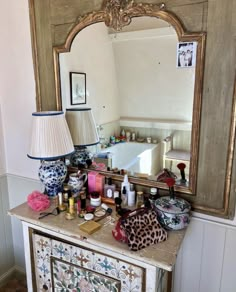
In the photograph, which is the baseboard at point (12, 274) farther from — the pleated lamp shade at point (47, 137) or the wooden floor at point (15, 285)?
the pleated lamp shade at point (47, 137)

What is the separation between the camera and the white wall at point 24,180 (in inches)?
50.8

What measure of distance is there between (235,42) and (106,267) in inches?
45.5

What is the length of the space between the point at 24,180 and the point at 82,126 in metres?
0.72

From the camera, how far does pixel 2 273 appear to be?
201 centimetres

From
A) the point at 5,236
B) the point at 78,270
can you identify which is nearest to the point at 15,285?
the point at 5,236

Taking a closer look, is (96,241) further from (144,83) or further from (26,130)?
(26,130)

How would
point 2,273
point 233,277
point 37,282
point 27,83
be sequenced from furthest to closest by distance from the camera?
point 2,273 < point 27,83 < point 37,282 < point 233,277

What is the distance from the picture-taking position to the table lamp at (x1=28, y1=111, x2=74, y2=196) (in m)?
1.33

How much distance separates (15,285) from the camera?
1998 mm

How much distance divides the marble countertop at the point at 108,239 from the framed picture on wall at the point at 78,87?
2.31ft

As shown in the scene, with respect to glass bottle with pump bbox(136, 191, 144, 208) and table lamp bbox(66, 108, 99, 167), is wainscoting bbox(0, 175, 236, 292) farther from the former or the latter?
table lamp bbox(66, 108, 99, 167)

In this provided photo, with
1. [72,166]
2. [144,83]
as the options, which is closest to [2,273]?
[72,166]

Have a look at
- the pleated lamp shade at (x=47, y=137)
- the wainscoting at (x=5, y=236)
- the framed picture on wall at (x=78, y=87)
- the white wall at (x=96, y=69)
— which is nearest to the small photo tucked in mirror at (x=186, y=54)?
the white wall at (x=96, y=69)

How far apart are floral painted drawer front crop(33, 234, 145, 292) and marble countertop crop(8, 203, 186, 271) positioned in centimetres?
8
